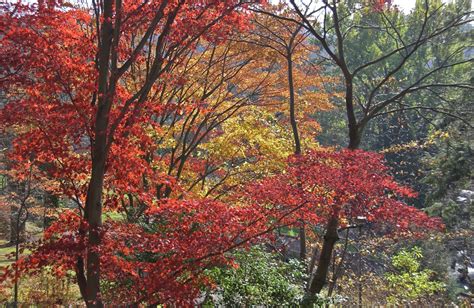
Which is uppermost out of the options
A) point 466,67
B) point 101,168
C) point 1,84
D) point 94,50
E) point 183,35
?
point 466,67

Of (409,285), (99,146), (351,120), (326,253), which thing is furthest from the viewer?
(409,285)

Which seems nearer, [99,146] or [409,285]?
[99,146]

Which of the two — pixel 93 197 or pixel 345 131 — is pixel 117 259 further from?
pixel 345 131

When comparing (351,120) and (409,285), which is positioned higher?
(351,120)

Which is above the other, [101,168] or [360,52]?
[360,52]

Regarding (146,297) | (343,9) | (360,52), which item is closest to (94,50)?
(146,297)

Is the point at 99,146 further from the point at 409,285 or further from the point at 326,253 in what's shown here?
the point at 409,285

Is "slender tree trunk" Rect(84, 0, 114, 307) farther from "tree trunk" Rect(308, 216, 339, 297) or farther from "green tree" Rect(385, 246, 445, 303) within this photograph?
"green tree" Rect(385, 246, 445, 303)

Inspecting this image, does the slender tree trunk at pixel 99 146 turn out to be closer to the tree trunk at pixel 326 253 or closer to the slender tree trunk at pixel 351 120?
the tree trunk at pixel 326 253

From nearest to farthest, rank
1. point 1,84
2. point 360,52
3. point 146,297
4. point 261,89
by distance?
1. point 1,84
2. point 146,297
3. point 261,89
4. point 360,52

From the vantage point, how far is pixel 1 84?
4.35 m

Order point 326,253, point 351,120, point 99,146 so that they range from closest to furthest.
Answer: point 99,146
point 326,253
point 351,120

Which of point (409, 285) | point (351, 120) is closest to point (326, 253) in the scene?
point (351, 120)

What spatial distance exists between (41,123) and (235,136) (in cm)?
477
